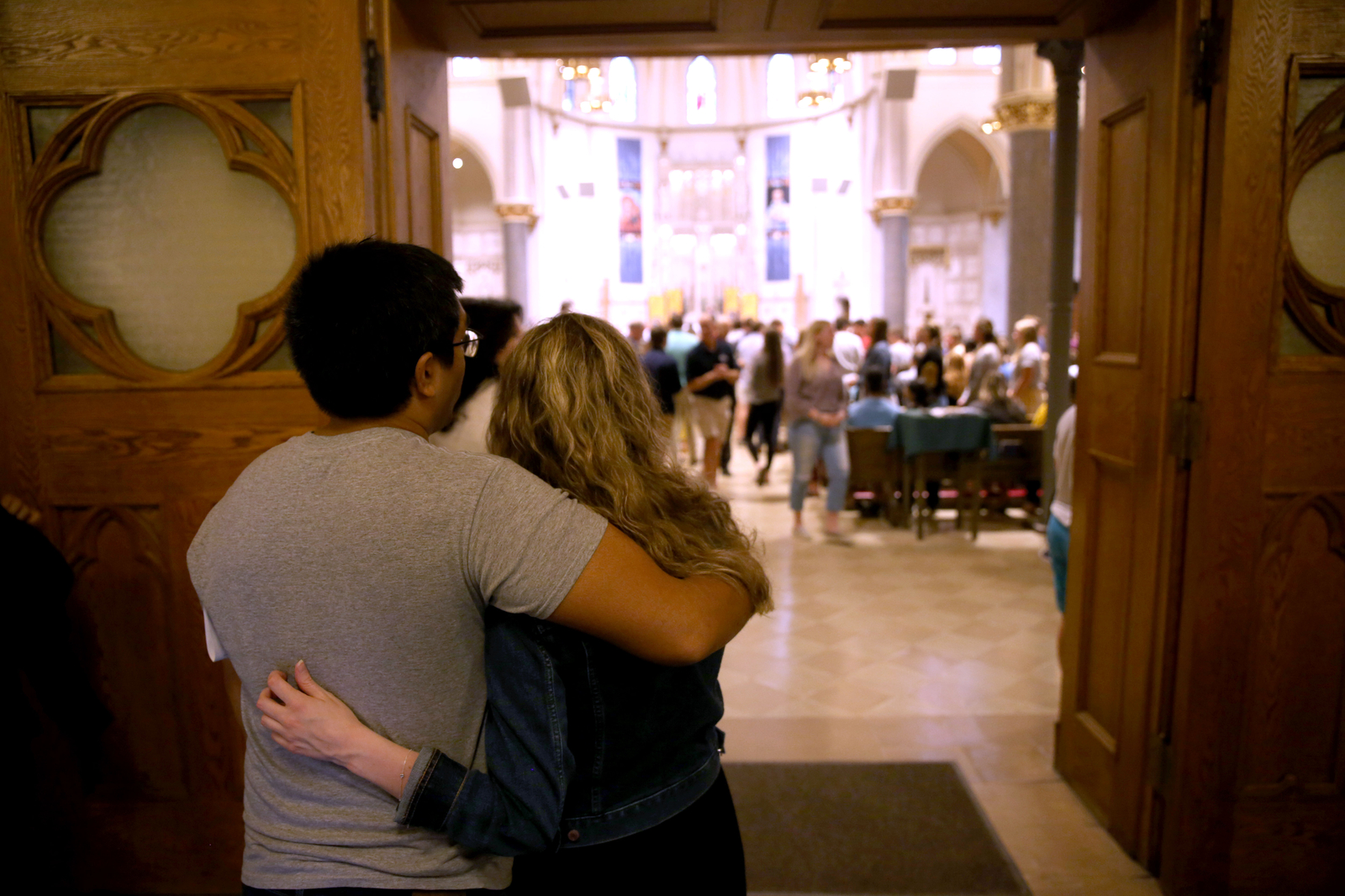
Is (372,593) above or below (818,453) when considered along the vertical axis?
above

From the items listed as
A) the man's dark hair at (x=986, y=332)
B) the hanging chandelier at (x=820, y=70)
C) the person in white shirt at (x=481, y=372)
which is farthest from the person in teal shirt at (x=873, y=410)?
the hanging chandelier at (x=820, y=70)

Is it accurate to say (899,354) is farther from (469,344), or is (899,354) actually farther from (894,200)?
(469,344)

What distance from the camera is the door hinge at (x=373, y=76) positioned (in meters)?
2.21

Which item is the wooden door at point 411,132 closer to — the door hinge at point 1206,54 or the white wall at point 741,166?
the door hinge at point 1206,54

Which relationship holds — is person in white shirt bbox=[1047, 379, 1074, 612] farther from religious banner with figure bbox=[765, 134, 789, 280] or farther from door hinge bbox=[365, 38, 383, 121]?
religious banner with figure bbox=[765, 134, 789, 280]

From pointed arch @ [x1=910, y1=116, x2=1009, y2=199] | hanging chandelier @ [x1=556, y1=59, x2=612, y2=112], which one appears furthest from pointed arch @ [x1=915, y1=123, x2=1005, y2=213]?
hanging chandelier @ [x1=556, y1=59, x2=612, y2=112]

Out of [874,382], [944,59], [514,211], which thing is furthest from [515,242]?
[874,382]

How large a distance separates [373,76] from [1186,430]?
220 cm

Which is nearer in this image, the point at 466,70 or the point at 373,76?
the point at 373,76

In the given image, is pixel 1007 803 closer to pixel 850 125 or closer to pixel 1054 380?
pixel 1054 380

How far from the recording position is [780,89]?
78.7 ft

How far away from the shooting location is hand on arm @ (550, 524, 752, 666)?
1099 millimetres

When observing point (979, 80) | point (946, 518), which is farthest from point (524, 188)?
point (946, 518)

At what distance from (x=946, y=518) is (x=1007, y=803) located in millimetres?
4784
